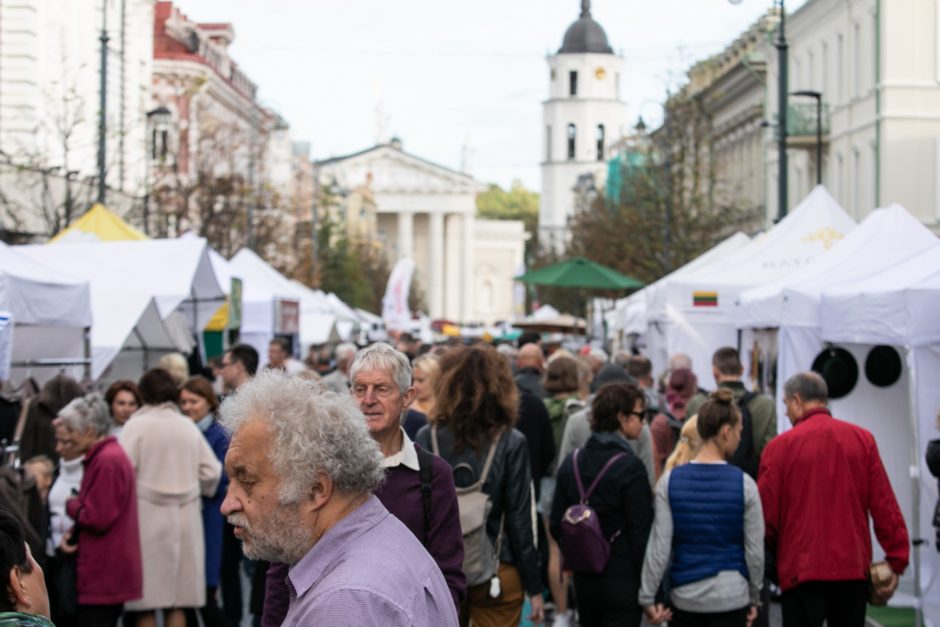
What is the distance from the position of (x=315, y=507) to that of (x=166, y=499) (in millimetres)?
5676

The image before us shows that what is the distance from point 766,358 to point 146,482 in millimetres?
7851

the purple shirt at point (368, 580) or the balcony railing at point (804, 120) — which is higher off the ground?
the balcony railing at point (804, 120)

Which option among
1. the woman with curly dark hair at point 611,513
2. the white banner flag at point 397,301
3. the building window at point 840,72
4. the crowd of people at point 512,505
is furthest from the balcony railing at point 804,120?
the woman with curly dark hair at point 611,513

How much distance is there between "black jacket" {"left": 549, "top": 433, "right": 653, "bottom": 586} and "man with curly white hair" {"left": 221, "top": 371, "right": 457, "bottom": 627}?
14.0 ft

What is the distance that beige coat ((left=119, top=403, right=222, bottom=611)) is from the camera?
8633 mm

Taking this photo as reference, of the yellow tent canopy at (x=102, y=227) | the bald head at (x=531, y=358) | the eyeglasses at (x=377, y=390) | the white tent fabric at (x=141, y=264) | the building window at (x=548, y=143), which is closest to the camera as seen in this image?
the eyeglasses at (x=377, y=390)

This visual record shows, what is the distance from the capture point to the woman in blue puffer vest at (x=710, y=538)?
711 centimetres

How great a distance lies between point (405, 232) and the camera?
148m

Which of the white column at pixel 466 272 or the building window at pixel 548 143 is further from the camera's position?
the white column at pixel 466 272

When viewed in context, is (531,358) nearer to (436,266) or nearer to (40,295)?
(40,295)

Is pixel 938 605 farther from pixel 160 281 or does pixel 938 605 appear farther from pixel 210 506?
pixel 160 281

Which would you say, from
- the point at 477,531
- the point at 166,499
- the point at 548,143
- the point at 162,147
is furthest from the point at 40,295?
the point at 548,143

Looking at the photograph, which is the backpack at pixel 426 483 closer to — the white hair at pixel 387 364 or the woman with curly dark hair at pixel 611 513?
the white hair at pixel 387 364

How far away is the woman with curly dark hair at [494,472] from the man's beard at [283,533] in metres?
3.63
